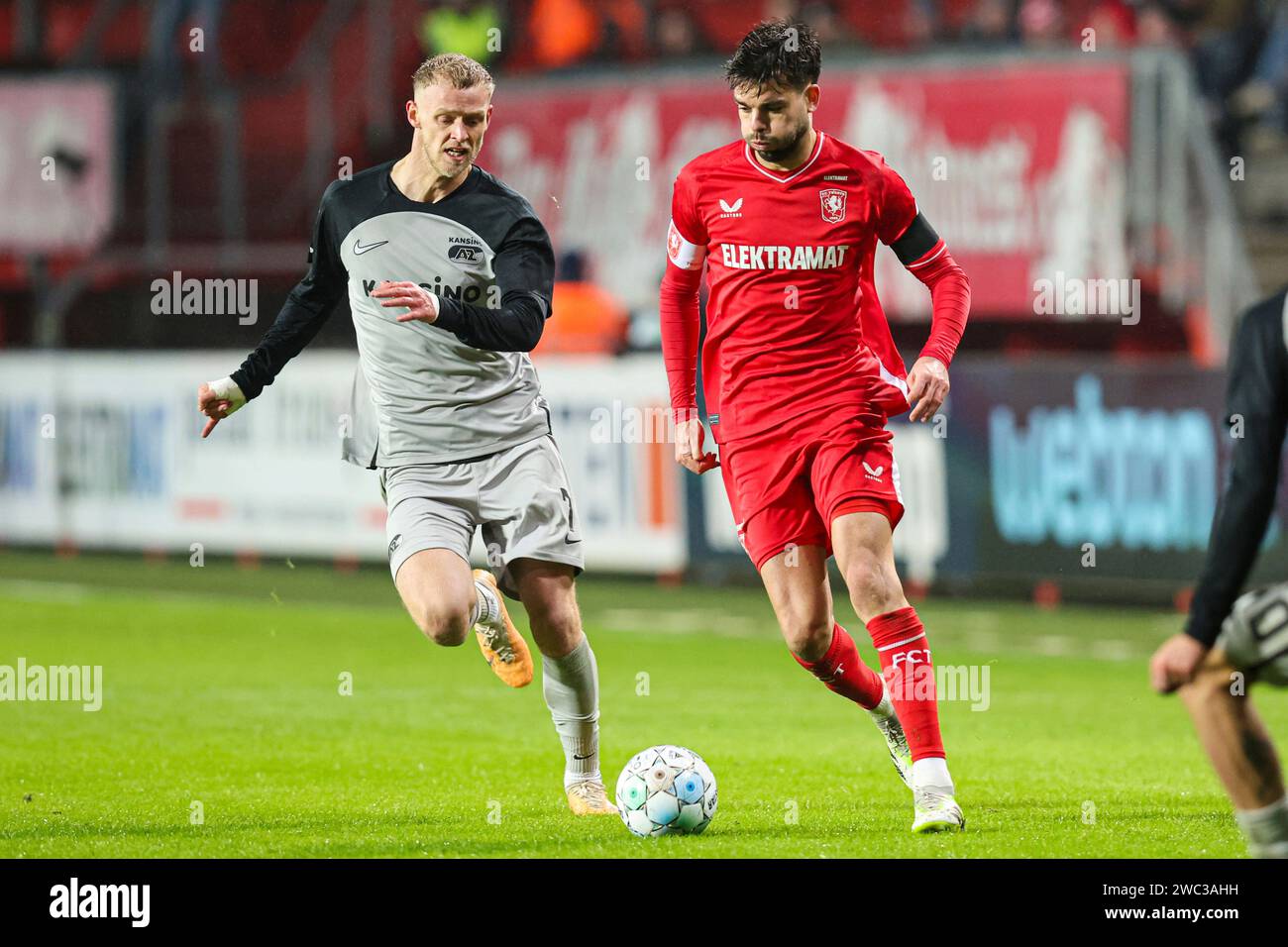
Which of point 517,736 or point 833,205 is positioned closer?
point 833,205

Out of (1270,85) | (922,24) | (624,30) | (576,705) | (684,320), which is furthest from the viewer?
(624,30)

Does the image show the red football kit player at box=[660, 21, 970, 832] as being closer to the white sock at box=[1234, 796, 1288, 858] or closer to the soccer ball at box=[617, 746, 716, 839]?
the soccer ball at box=[617, 746, 716, 839]

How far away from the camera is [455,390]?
7031 millimetres

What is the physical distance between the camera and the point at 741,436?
7.12 m

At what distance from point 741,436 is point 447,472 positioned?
0.98m

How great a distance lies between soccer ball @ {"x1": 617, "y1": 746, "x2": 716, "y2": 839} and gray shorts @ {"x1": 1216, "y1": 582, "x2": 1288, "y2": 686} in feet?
7.01

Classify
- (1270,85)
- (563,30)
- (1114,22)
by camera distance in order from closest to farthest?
(1270,85) → (1114,22) → (563,30)

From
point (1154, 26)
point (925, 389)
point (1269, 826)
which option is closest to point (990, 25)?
point (1154, 26)

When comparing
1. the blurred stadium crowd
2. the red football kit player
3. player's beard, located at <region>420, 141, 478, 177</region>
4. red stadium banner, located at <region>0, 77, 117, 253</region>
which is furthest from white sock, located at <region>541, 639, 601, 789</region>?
red stadium banner, located at <region>0, 77, 117, 253</region>

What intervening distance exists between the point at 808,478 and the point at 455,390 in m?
1.20

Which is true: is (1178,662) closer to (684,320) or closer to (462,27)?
(684,320)

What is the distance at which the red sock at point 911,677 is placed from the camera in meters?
6.58

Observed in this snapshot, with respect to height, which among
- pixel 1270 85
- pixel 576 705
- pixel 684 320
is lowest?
pixel 576 705

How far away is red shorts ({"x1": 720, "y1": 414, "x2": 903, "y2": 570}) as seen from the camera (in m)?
6.79
